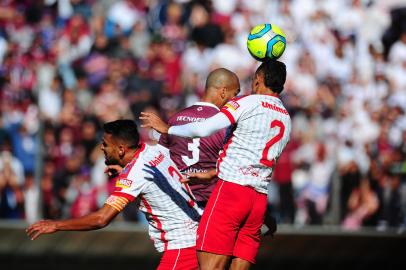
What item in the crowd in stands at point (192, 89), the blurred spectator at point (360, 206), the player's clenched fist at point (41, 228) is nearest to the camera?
the player's clenched fist at point (41, 228)

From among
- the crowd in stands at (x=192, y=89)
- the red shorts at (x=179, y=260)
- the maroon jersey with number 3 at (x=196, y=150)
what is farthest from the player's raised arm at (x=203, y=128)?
the crowd in stands at (x=192, y=89)

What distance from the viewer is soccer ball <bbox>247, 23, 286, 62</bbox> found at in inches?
350

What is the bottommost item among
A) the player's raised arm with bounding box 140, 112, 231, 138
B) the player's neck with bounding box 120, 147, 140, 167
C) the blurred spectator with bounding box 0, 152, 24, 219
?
the blurred spectator with bounding box 0, 152, 24, 219

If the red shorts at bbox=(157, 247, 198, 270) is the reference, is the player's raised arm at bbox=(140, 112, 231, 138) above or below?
above

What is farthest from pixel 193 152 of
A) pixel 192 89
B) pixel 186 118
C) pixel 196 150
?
pixel 192 89

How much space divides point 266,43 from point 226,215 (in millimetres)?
1669

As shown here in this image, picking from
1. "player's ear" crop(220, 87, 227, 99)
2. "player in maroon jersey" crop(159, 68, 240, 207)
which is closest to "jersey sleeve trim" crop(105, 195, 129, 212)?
"player in maroon jersey" crop(159, 68, 240, 207)

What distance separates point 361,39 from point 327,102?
3331 mm

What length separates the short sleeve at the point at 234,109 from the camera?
809cm

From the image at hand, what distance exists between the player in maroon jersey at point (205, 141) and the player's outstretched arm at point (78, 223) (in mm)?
1717

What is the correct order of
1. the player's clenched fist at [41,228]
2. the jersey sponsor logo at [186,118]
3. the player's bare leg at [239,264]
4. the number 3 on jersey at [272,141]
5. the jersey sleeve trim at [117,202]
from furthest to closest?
the jersey sponsor logo at [186,118] → the player's bare leg at [239,264] → the number 3 on jersey at [272,141] → the jersey sleeve trim at [117,202] → the player's clenched fist at [41,228]

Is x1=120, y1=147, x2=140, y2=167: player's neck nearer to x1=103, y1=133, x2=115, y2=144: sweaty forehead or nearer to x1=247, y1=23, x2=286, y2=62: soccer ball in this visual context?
x1=103, y1=133, x2=115, y2=144: sweaty forehead

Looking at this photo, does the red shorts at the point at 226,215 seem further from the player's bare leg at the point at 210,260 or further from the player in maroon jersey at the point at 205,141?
the player in maroon jersey at the point at 205,141

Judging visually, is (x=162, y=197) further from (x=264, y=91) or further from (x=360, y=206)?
(x=360, y=206)
